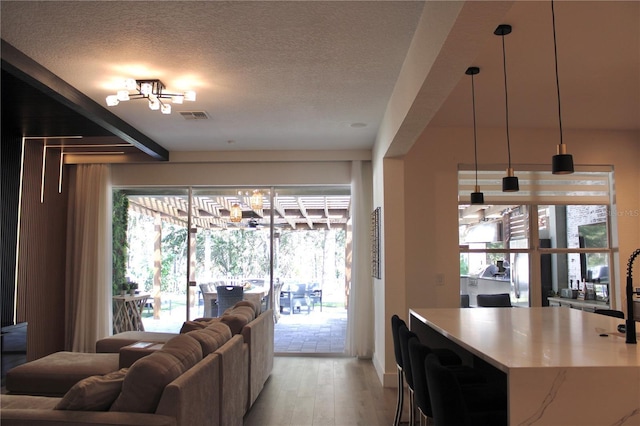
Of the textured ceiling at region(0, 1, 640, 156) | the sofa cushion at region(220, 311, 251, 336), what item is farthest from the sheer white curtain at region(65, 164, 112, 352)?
the sofa cushion at region(220, 311, 251, 336)

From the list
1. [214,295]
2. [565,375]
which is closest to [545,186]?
[565,375]

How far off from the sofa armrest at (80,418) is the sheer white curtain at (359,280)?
4766mm

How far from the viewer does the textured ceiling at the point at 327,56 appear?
3.07m

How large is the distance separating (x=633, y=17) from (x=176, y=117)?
4268mm

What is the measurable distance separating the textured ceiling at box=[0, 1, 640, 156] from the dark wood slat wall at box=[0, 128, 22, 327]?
61.0 inches

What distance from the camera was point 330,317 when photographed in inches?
295

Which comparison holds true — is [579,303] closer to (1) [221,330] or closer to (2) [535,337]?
(2) [535,337]

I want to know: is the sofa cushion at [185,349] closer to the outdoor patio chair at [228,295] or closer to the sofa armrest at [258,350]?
the sofa armrest at [258,350]

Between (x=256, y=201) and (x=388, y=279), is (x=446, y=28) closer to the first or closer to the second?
(x=388, y=279)

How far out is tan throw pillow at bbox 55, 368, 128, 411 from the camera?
2.38 meters

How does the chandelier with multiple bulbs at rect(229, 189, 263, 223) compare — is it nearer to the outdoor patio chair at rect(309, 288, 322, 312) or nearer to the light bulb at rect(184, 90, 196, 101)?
the outdoor patio chair at rect(309, 288, 322, 312)

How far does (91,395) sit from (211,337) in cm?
110

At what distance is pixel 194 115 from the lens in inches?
212

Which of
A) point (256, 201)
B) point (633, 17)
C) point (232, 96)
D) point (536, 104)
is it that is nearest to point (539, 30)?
point (633, 17)
